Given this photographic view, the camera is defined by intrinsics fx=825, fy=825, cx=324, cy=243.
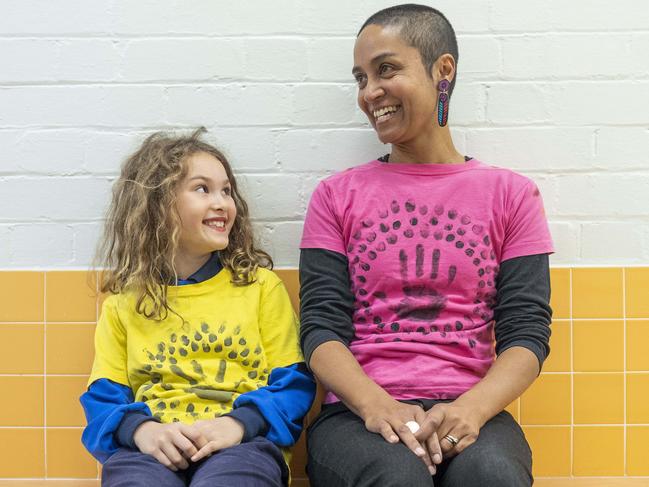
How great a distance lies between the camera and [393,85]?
2197 millimetres

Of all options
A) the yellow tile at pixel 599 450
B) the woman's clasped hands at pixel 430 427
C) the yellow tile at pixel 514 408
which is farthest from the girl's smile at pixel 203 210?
the yellow tile at pixel 599 450

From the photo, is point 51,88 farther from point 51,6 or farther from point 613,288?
point 613,288

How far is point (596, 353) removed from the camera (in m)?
2.48

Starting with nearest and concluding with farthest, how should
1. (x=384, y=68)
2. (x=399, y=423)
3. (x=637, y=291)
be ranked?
(x=399, y=423) → (x=384, y=68) → (x=637, y=291)

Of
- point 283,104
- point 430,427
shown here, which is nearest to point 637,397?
point 430,427

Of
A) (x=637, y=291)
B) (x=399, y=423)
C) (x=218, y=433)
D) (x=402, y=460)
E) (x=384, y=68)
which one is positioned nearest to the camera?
(x=402, y=460)

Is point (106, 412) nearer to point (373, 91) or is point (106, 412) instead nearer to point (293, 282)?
point (293, 282)

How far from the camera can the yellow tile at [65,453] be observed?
2.51 metres

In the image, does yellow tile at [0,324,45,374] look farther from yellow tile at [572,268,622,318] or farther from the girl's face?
yellow tile at [572,268,622,318]

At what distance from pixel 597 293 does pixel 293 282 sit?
36.1 inches

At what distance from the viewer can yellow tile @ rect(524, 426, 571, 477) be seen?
2.50m

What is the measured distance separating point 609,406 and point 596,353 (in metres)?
0.17

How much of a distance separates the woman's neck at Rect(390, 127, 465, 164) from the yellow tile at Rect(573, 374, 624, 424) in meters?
0.78

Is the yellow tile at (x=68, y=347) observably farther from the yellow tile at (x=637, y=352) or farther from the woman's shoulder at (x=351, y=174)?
the yellow tile at (x=637, y=352)
